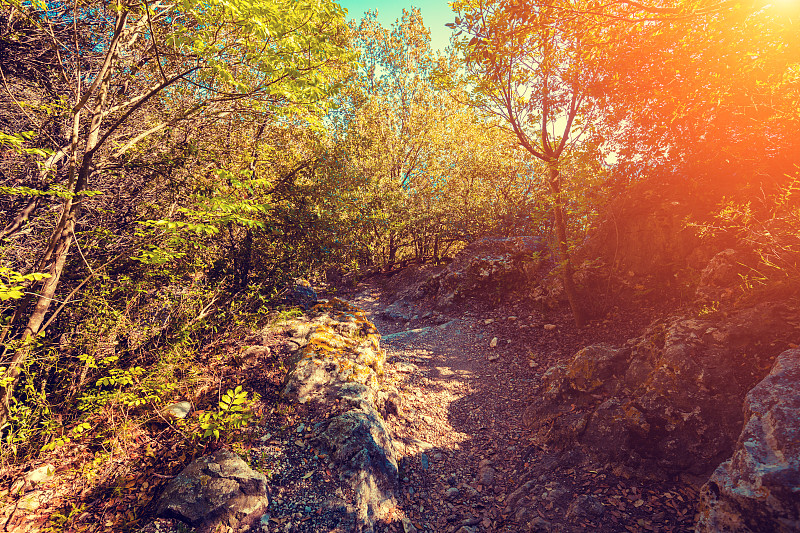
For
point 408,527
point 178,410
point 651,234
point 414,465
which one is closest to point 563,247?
point 651,234

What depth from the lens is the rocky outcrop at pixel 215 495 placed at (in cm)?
334

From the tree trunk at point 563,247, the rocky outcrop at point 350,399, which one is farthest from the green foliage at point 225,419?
the tree trunk at point 563,247

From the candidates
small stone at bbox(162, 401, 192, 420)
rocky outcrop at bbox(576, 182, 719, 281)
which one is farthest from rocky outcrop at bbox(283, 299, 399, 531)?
rocky outcrop at bbox(576, 182, 719, 281)

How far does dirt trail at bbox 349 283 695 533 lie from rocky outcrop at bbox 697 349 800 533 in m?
0.85

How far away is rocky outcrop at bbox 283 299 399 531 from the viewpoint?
4133 mm

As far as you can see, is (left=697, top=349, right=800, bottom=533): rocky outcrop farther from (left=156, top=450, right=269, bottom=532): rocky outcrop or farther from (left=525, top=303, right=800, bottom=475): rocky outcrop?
(left=156, top=450, right=269, bottom=532): rocky outcrop

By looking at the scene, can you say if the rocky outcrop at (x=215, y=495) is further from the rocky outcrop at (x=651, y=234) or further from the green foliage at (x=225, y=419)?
the rocky outcrop at (x=651, y=234)

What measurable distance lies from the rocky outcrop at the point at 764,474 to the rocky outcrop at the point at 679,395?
847mm

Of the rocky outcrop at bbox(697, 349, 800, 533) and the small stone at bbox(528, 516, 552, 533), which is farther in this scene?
the small stone at bbox(528, 516, 552, 533)

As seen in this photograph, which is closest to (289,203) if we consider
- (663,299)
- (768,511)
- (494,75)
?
(494,75)

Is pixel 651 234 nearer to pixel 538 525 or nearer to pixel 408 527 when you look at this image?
pixel 538 525

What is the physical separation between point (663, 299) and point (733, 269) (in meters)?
1.49

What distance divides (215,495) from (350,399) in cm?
206

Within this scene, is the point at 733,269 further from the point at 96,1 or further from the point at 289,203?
the point at 96,1
